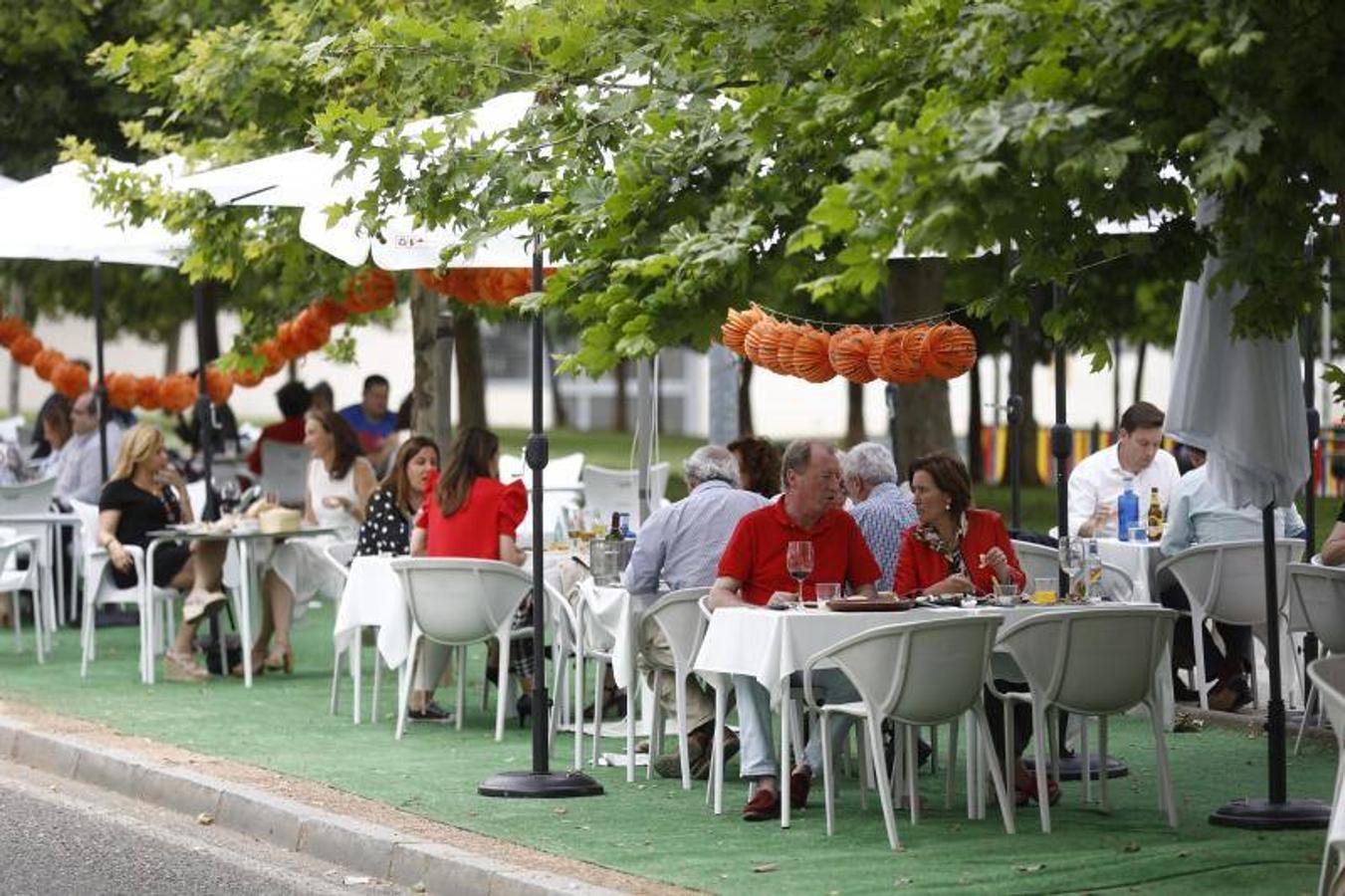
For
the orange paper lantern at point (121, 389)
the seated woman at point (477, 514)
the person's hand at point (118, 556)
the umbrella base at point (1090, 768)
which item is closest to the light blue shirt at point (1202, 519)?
the umbrella base at point (1090, 768)

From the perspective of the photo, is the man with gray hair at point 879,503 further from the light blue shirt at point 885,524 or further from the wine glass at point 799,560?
the wine glass at point 799,560

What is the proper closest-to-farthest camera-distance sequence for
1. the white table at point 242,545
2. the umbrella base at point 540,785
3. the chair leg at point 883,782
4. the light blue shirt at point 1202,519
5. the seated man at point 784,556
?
the chair leg at point 883,782 → the seated man at point 784,556 → the umbrella base at point 540,785 → the light blue shirt at point 1202,519 → the white table at point 242,545

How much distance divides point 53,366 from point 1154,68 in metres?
16.7

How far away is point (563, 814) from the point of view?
34.9 feet

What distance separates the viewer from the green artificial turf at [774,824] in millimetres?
9125

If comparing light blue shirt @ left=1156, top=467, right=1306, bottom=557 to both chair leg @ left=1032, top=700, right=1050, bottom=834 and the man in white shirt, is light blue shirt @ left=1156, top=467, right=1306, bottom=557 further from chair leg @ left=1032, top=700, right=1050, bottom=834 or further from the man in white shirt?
the man in white shirt

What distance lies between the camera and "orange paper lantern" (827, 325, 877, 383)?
13.1m

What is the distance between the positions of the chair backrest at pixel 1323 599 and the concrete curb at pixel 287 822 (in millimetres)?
4188

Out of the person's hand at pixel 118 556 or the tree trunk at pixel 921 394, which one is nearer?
the person's hand at pixel 118 556

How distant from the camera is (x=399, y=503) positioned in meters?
14.7

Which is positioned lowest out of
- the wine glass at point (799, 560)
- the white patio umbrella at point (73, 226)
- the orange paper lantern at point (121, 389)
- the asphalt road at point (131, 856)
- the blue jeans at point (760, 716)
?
the asphalt road at point (131, 856)

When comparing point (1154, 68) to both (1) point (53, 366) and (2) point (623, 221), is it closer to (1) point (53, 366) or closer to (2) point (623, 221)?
(2) point (623, 221)

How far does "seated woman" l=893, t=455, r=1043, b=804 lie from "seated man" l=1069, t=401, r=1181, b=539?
3910mm

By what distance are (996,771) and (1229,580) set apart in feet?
11.7
